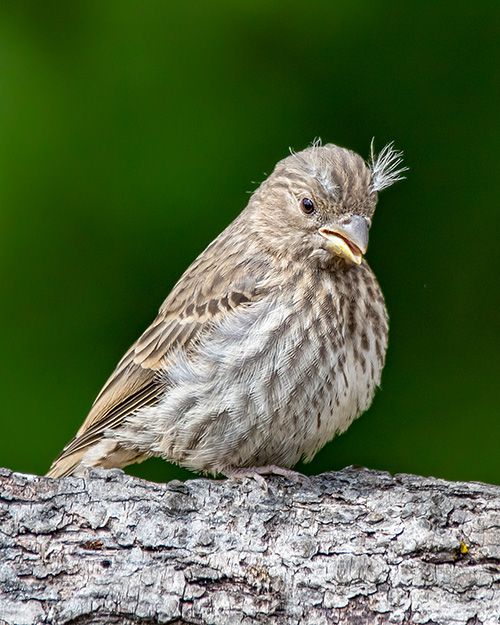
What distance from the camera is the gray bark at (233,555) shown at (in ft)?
9.28

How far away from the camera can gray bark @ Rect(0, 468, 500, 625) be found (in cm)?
283

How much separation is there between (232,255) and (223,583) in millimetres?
1495

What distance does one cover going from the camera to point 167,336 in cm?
388

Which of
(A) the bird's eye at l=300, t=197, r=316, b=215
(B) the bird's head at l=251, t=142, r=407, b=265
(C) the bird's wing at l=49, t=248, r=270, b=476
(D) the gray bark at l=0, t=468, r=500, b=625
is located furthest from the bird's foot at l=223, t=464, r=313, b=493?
(A) the bird's eye at l=300, t=197, r=316, b=215

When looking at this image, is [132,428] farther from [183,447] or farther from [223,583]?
[223,583]

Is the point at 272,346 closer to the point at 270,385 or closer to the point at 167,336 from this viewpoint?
the point at 270,385

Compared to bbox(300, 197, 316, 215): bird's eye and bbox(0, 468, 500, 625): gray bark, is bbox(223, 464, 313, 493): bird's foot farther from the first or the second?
bbox(300, 197, 316, 215): bird's eye

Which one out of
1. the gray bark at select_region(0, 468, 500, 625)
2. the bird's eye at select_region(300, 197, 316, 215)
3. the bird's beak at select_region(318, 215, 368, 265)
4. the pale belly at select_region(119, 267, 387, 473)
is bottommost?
the gray bark at select_region(0, 468, 500, 625)

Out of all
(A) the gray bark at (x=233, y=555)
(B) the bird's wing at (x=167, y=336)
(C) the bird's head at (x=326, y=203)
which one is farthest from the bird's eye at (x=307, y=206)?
(A) the gray bark at (x=233, y=555)

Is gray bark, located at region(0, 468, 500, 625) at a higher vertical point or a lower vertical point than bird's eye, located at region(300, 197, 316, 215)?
lower

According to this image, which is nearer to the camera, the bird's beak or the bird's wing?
the bird's beak

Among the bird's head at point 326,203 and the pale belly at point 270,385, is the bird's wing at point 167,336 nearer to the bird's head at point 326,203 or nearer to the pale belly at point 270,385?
the pale belly at point 270,385

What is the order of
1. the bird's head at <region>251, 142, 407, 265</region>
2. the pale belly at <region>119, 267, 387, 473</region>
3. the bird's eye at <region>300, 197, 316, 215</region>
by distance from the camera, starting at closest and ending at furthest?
1. the pale belly at <region>119, 267, 387, 473</region>
2. the bird's head at <region>251, 142, 407, 265</region>
3. the bird's eye at <region>300, 197, 316, 215</region>

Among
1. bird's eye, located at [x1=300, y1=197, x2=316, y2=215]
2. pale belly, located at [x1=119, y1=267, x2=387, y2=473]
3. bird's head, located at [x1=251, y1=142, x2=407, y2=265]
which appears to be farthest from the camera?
bird's eye, located at [x1=300, y1=197, x2=316, y2=215]
